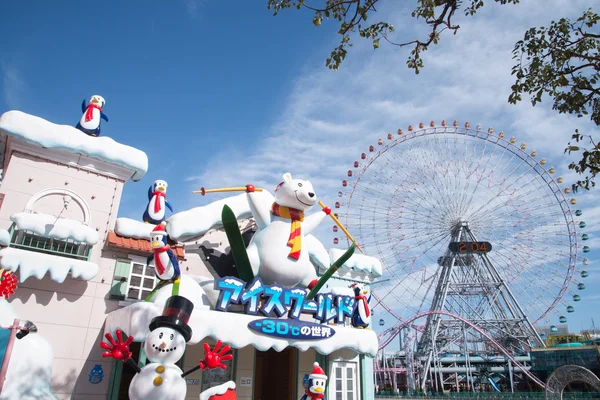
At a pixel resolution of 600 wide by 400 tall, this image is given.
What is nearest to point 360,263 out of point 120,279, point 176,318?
point 120,279

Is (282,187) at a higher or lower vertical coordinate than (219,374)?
higher

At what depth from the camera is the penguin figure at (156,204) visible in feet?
36.9

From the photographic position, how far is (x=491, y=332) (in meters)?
35.6

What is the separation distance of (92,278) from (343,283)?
275 inches

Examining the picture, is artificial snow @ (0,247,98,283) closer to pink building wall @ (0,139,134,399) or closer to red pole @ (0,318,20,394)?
pink building wall @ (0,139,134,399)

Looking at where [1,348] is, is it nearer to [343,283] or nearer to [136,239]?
[136,239]

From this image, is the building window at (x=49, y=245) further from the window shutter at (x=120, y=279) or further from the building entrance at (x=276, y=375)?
the building entrance at (x=276, y=375)

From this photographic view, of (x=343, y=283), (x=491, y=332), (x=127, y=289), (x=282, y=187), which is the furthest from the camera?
(x=491, y=332)

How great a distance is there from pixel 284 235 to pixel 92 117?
221 inches

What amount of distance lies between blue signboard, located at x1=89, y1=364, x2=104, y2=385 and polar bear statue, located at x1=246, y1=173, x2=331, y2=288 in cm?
389

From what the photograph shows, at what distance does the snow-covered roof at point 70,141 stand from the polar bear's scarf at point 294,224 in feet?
11.6

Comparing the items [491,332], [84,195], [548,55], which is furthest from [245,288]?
[491,332]

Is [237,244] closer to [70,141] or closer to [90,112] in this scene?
[70,141]

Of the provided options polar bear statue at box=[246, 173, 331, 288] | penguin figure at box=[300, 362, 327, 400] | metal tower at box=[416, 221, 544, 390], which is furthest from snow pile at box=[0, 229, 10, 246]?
metal tower at box=[416, 221, 544, 390]
